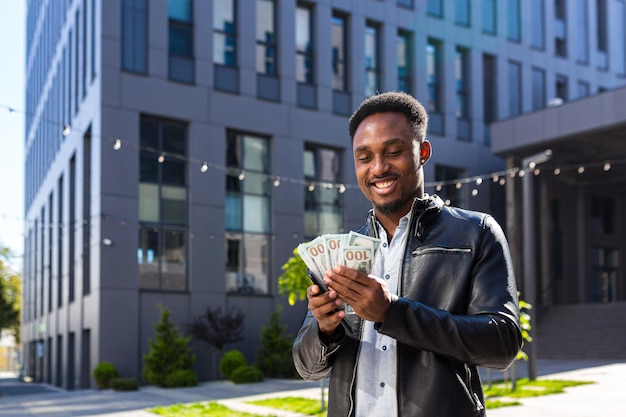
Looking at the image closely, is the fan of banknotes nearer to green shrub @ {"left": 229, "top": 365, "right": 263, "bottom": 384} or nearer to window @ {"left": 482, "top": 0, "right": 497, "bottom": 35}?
green shrub @ {"left": 229, "top": 365, "right": 263, "bottom": 384}

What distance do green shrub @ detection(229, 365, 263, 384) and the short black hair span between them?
20574mm

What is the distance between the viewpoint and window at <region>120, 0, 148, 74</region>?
24.5m

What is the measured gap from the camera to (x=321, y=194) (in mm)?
28109

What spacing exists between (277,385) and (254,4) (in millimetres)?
13759

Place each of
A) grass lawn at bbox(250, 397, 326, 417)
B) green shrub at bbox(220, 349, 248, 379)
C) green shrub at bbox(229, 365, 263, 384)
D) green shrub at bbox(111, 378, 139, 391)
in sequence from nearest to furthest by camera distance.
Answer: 1. grass lawn at bbox(250, 397, 326, 417)
2. green shrub at bbox(111, 378, 139, 391)
3. green shrub at bbox(229, 365, 263, 384)
4. green shrub at bbox(220, 349, 248, 379)

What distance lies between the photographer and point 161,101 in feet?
81.4

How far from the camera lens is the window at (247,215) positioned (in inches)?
1024

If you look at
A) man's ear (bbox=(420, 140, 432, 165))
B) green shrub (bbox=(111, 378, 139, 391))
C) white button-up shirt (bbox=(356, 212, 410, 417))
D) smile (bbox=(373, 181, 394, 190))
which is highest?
man's ear (bbox=(420, 140, 432, 165))

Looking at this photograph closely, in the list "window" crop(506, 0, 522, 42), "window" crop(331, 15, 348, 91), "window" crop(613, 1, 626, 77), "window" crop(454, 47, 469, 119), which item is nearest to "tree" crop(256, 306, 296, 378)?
"window" crop(331, 15, 348, 91)

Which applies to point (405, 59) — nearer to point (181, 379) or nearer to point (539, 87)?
point (539, 87)

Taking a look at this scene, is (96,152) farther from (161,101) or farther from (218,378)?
(218,378)

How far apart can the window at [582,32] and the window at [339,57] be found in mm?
14166

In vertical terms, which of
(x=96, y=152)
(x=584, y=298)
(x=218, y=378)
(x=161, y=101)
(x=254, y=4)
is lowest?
(x=218, y=378)

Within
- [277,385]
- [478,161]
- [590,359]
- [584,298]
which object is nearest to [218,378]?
[277,385]
